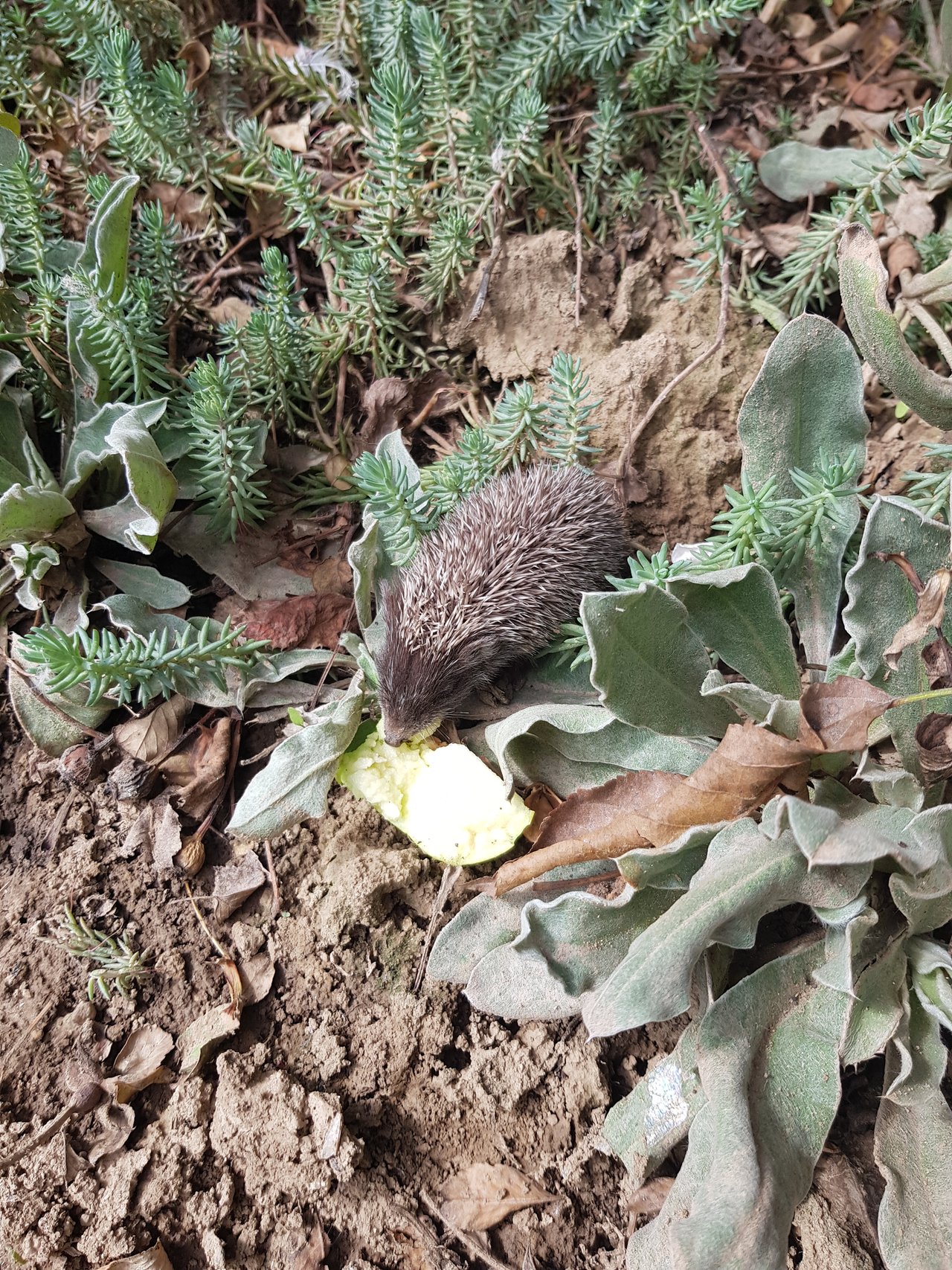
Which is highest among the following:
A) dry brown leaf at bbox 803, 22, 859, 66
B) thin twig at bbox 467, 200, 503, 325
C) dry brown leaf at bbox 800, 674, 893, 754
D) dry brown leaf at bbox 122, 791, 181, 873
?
dry brown leaf at bbox 803, 22, 859, 66

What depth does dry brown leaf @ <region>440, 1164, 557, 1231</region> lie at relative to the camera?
2.27 metres

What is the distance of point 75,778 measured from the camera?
2.85 m

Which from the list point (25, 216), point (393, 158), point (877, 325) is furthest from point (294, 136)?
point (877, 325)

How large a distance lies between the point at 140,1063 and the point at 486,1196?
40.6 inches

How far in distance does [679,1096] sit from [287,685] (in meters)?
1.69

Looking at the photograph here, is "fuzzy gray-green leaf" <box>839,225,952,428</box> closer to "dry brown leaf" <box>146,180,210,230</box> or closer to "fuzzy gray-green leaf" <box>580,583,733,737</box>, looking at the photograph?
"fuzzy gray-green leaf" <box>580,583,733,737</box>

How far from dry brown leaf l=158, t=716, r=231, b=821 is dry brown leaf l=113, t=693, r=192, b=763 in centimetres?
5

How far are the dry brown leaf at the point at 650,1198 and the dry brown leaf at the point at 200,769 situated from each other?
5.52 feet

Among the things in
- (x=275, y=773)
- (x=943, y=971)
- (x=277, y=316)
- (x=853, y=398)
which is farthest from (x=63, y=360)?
(x=943, y=971)

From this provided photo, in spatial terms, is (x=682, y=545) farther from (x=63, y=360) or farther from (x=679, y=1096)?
(x=63, y=360)

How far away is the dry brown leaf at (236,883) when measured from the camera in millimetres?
2697

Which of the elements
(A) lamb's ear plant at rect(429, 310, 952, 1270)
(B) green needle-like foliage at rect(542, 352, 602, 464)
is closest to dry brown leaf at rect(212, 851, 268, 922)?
(A) lamb's ear plant at rect(429, 310, 952, 1270)

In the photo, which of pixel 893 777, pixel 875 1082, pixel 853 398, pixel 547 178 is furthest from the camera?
pixel 547 178

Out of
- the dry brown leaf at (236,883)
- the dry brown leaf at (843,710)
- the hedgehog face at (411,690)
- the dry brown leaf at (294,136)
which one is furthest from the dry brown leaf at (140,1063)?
the dry brown leaf at (294,136)
